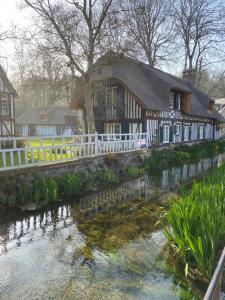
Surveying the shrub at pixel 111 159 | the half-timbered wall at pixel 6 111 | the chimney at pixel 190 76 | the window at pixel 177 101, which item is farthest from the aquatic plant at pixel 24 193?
the chimney at pixel 190 76

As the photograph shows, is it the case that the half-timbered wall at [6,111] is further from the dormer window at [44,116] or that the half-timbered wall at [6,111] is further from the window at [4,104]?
the dormer window at [44,116]

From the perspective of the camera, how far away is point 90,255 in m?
4.90

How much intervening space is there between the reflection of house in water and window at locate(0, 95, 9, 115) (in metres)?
12.5

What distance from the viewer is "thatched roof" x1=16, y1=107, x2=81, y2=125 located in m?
36.6

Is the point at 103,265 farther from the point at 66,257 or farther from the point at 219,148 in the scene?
the point at 219,148

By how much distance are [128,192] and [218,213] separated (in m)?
5.34

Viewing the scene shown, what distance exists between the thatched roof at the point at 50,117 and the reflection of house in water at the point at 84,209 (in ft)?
86.9

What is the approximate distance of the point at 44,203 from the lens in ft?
25.4

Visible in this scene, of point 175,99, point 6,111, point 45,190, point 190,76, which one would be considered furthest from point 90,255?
point 190,76

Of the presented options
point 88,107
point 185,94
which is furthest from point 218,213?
point 185,94

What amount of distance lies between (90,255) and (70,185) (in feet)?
12.6

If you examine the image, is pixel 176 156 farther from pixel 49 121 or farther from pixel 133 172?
pixel 49 121

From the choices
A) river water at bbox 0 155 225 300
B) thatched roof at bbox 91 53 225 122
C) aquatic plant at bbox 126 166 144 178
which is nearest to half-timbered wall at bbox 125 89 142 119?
thatched roof at bbox 91 53 225 122

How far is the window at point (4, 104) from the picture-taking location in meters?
19.0
